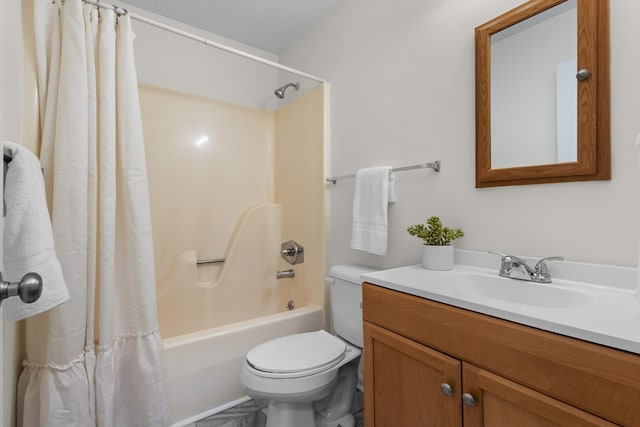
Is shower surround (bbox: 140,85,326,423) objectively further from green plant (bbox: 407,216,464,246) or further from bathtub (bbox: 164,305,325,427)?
green plant (bbox: 407,216,464,246)

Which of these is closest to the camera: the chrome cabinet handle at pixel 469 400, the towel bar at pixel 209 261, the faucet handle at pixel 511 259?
the chrome cabinet handle at pixel 469 400

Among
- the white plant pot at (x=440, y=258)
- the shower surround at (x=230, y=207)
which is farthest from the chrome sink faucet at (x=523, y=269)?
the shower surround at (x=230, y=207)

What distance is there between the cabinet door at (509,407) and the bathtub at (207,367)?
3.75 ft

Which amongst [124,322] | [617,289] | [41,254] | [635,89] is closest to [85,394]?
[124,322]

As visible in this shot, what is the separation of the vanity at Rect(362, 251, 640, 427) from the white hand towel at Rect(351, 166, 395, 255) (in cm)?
31

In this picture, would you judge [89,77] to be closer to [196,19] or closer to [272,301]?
[196,19]

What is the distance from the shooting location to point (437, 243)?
126cm

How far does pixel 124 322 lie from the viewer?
1.28 metres

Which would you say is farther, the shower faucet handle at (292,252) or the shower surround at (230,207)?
the shower faucet handle at (292,252)

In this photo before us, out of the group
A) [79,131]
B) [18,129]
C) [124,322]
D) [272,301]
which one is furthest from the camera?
[272,301]

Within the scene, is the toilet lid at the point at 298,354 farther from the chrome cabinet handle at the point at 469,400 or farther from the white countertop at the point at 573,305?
the chrome cabinet handle at the point at 469,400

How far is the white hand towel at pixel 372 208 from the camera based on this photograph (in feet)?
4.88

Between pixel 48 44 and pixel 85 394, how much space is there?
1319 millimetres

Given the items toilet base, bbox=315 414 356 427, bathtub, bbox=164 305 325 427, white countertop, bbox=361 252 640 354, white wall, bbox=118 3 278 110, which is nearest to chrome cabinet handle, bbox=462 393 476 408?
white countertop, bbox=361 252 640 354
